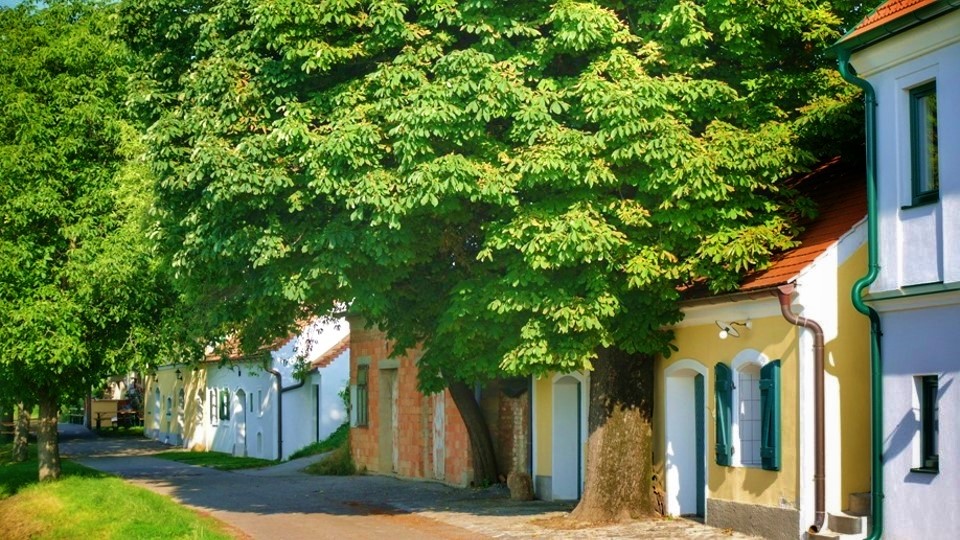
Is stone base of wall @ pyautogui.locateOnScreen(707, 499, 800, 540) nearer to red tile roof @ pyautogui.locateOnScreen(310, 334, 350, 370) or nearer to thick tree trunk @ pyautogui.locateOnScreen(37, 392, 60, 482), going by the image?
thick tree trunk @ pyautogui.locateOnScreen(37, 392, 60, 482)

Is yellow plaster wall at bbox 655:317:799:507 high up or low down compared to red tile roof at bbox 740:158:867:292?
down

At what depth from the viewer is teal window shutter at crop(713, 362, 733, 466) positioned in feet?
61.6

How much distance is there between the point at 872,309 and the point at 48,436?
20.8 m

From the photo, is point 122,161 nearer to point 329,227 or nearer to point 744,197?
point 329,227

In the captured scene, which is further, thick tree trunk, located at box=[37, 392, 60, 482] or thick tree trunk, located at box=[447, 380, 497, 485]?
thick tree trunk, located at box=[37, 392, 60, 482]

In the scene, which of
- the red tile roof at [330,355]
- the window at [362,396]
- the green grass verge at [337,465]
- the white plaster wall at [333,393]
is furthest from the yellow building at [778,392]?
the white plaster wall at [333,393]

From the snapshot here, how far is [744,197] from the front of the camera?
17.9 metres

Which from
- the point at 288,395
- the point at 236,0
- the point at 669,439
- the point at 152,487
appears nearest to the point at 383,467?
the point at 152,487

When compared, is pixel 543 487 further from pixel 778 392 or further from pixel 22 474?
pixel 22 474

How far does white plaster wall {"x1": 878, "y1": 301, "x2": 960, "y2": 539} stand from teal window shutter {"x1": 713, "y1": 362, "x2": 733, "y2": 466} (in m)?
3.01

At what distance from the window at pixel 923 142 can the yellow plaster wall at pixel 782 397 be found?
8.55ft

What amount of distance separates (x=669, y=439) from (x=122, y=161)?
14387mm

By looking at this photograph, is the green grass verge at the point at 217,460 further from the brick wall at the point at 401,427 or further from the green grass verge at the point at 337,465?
the brick wall at the point at 401,427

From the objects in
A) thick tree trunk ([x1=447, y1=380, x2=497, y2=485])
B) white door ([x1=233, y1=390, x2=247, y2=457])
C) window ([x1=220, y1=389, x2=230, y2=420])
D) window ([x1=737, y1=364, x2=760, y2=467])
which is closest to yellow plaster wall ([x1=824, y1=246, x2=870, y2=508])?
window ([x1=737, y1=364, x2=760, y2=467])
